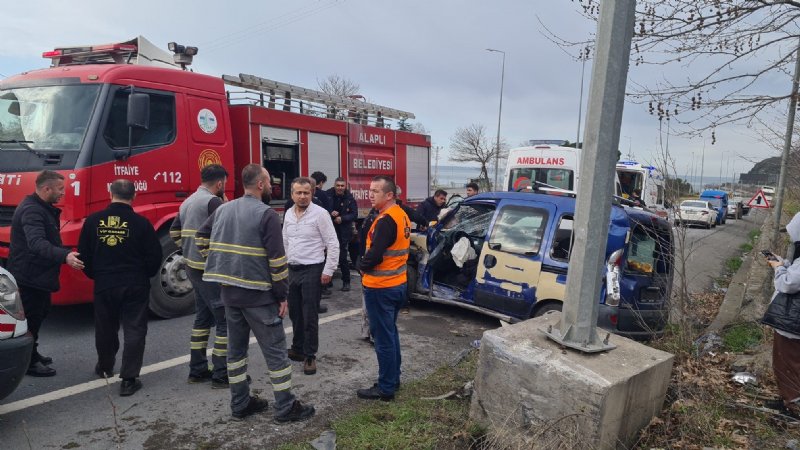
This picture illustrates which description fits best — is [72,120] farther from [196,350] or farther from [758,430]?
[758,430]

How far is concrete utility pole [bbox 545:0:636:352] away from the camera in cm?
313

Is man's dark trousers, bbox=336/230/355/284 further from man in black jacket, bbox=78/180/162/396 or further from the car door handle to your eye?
man in black jacket, bbox=78/180/162/396

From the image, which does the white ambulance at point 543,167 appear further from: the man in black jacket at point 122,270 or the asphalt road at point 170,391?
the man in black jacket at point 122,270

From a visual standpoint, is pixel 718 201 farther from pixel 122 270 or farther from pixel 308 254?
pixel 122 270

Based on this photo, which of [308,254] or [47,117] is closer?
[308,254]

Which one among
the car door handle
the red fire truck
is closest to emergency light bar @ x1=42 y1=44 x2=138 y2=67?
the red fire truck

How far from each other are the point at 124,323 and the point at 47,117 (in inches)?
113

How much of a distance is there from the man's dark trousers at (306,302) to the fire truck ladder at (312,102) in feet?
11.9

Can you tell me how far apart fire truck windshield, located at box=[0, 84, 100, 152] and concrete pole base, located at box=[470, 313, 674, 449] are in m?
4.73

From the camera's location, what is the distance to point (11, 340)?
3.40 meters

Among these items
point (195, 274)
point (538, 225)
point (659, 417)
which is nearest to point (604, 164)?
point (659, 417)

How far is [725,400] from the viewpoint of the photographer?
3906 mm

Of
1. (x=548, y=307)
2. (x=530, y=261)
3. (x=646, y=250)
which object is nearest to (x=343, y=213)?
(x=530, y=261)

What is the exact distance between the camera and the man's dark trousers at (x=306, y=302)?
15.6 ft
